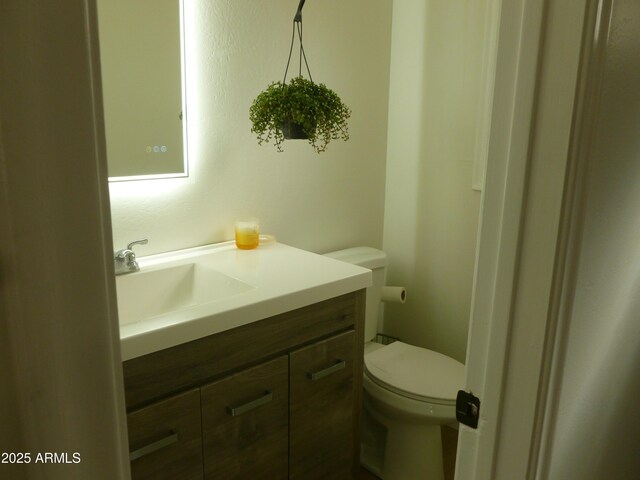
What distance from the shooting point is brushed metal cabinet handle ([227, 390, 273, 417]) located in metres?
1.35

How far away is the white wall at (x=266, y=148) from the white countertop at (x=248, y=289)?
0.40 ft

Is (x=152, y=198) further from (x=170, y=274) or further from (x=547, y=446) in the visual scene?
(x=547, y=446)

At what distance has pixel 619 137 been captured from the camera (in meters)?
0.75

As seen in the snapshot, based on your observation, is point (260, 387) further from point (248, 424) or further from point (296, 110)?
point (296, 110)

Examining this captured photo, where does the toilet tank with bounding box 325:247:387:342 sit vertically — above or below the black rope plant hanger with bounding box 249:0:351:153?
below

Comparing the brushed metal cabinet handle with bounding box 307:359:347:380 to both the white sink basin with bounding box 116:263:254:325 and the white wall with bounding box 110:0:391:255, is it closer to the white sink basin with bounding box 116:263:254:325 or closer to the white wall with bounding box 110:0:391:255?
the white sink basin with bounding box 116:263:254:325

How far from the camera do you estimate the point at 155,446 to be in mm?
1204

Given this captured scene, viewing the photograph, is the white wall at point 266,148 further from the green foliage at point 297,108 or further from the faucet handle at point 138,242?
the green foliage at point 297,108

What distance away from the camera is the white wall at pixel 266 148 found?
168 cm

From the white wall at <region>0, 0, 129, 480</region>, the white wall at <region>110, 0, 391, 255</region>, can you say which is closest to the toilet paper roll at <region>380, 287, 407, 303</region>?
the white wall at <region>110, 0, 391, 255</region>

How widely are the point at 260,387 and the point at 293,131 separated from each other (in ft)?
2.57

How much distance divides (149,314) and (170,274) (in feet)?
0.44

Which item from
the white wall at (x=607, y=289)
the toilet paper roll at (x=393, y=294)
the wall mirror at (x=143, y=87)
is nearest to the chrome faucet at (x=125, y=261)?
the wall mirror at (x=143, y=87)

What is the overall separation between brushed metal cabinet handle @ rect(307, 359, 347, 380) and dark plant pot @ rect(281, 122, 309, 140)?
2.35ft
